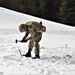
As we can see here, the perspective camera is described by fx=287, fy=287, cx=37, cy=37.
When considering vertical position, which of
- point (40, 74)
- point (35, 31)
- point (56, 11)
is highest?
point (56, 11)

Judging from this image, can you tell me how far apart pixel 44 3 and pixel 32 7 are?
426 centimetres

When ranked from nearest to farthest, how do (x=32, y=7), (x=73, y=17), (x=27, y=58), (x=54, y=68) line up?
(x=54, y=68), (x=27, y=58), (x=73, y=17), (x=32, y=7)

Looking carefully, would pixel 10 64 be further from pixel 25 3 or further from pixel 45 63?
pixel 25 3

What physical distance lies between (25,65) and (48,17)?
49.4 meters

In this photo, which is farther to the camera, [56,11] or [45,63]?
[56,11]

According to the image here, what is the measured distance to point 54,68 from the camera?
827 cm

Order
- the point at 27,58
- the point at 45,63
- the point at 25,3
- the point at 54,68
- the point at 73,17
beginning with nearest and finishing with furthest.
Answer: the point at 54,68, the point at 45,63, the point at 27,58, the point at 73,17, the point at 25,3

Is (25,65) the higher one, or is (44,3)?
(44,3)

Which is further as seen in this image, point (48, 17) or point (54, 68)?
point (48, 17)

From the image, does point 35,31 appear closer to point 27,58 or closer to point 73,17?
point 27,58

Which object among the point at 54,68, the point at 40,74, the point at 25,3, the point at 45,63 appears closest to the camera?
the point at 40,74

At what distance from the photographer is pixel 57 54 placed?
11.0 metres

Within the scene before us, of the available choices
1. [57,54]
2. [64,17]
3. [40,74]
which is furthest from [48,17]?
[40,74]

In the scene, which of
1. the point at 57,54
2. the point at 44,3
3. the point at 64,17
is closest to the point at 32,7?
the point at 44,3
